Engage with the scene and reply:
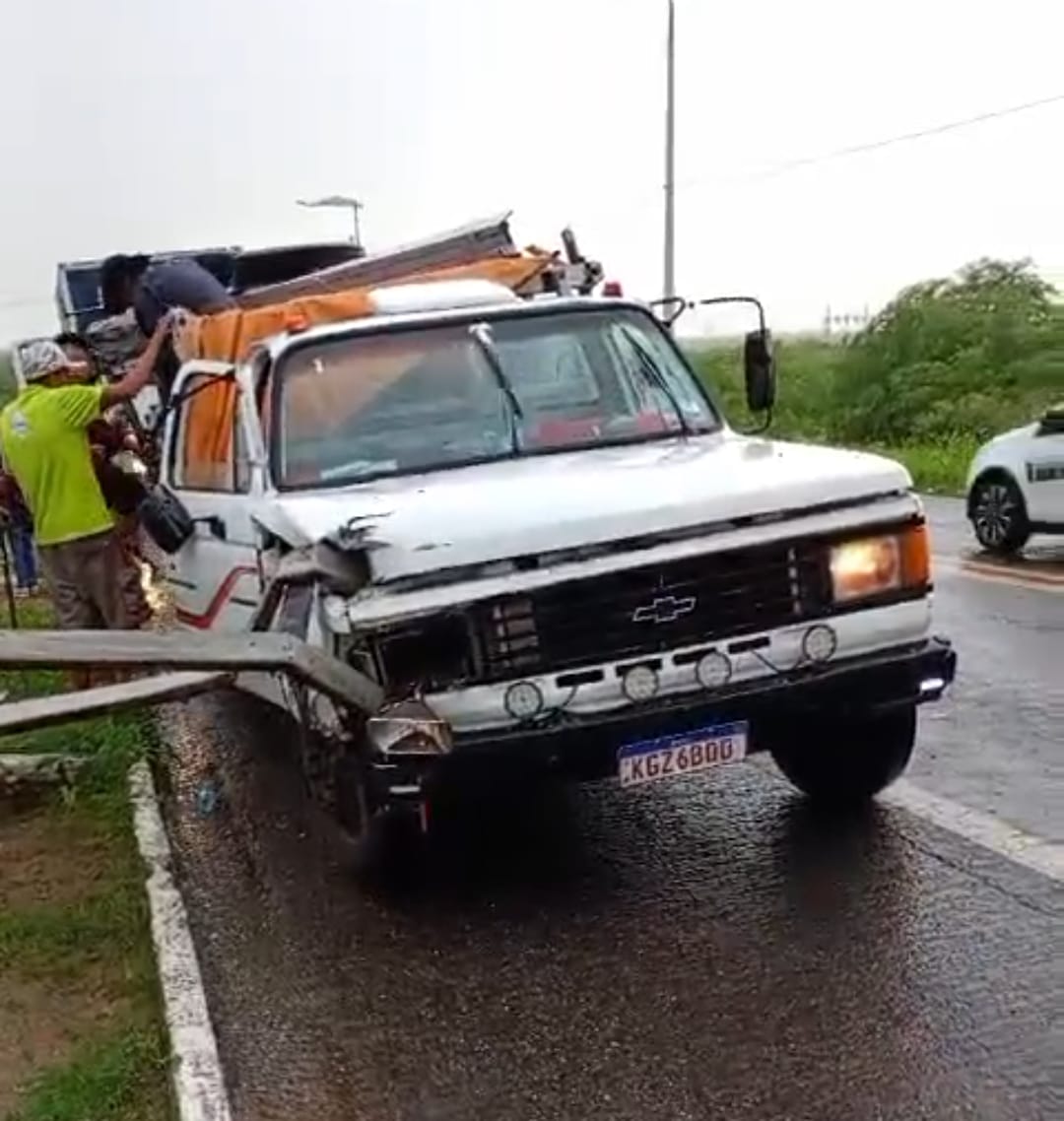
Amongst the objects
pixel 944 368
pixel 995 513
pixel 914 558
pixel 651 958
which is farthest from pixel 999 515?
pixel 944 368

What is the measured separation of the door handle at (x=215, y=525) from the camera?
7.66 metres

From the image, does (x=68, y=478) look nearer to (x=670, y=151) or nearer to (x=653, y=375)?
(x=653, y=375)

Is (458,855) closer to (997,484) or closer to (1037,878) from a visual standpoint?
(1037,878)

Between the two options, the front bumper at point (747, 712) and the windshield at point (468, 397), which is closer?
the front bumper at point (747, 712)

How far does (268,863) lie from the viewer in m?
7.17

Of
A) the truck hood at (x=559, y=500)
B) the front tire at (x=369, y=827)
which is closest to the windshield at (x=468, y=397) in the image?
the truck hood at (x=559, y=500)

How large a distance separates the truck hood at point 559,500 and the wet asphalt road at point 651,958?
129cm

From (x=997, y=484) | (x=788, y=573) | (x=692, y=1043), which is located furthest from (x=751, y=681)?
(x=997, y=484)

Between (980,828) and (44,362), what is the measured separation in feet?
17.4

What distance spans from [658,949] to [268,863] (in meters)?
2.02

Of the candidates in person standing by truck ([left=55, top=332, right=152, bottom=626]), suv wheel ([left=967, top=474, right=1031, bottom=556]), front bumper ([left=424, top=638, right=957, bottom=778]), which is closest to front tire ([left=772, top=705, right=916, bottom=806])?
front bumper ([left=424, top=638, right=957, bottom=778])

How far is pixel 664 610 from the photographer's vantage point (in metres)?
5.90

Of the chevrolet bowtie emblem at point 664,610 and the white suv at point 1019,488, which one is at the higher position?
the chevrolet bowtie emblem at point 664,610

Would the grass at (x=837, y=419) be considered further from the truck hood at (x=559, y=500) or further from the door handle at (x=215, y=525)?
the truck hood at (x=559, y=500)
